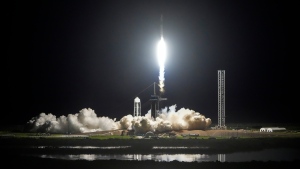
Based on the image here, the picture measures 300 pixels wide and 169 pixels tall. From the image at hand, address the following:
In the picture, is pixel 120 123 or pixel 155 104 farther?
pixel 120 123

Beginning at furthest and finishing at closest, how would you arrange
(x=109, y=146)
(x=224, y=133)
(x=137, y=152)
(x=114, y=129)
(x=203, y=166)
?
1. (x=114, y=129)
2. (x=224, y=133)
3. (x=109, y=146)
4. (x=137, y=152)
5. (x=203, y=166)

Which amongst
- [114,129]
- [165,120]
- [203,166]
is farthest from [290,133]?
[203,166]

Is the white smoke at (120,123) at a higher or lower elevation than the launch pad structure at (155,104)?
lower

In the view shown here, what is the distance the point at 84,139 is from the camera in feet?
513

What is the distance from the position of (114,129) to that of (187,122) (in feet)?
63.3

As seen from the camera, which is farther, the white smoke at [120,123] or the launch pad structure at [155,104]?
the launch pad structure at [155,104]

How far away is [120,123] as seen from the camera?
590 ft

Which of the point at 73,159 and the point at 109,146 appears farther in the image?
the point at 109,146

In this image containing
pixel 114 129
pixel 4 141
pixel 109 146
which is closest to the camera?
pixel 109 146

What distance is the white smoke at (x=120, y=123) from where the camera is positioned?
16944cm

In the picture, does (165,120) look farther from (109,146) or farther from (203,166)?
(203,166)

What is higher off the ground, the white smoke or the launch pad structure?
the launch pad structure

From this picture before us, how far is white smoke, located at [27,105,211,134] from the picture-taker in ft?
556

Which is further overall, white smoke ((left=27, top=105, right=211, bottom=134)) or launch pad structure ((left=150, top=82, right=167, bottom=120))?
launch pad structure ((left=150, top=82, right=167, bottom=120))
